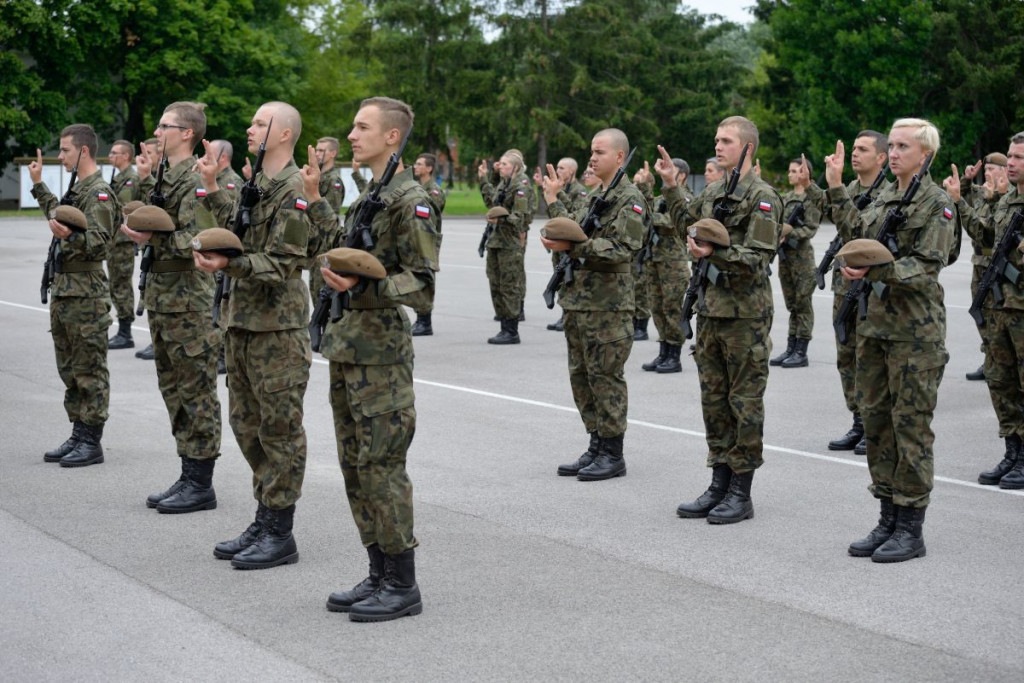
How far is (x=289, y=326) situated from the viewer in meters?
6.42

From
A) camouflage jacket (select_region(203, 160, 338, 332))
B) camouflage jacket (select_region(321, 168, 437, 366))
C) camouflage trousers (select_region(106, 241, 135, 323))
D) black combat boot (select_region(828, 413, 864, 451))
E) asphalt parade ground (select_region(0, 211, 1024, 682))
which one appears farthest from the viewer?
camouflage trousers (select_region(106, 241, 135, 323))

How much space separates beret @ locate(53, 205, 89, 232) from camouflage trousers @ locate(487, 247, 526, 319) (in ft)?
24.7

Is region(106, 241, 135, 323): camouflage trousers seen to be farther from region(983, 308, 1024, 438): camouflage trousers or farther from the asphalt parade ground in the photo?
region(983, 308, 1024, 438): camouflage trousers

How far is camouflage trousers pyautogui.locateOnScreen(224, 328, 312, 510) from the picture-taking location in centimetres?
636

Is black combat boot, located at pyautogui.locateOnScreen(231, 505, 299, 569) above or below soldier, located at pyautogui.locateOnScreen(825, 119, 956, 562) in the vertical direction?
below

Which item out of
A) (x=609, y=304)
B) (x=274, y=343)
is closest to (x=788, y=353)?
(x=609, y=304)

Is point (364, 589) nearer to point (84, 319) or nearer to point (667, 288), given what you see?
point (84, 319)

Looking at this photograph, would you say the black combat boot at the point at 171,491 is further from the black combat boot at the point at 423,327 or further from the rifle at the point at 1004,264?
Answer: the black combat boot at the point at 423,327

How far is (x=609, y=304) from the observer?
8.48m

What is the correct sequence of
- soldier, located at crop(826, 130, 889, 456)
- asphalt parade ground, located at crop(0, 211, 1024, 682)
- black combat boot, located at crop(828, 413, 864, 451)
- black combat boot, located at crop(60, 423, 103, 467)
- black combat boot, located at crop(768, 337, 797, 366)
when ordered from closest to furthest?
1. asphalt parade ground, located at crop(0, 211, 1024, 682)
2. black combat boot, located at crop(60, 423, 103, 467)
3. soldier, located at crop(826, 130, 889, 456)
4. black combat boot, located at crop(828, 413, 864, 451)
5. black combat boot, located at crop(768, 337, 797, 366)

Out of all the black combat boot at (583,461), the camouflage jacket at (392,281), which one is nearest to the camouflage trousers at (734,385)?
the black combat boot at (583,461)

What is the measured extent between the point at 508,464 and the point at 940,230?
11.6 ft

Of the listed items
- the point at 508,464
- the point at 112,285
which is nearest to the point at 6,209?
the point at 112,285

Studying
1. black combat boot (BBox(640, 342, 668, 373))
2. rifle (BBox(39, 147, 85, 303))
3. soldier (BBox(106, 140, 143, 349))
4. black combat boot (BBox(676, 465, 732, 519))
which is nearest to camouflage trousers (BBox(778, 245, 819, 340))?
black combat boot (BBox(640, 342, 668, 373))
